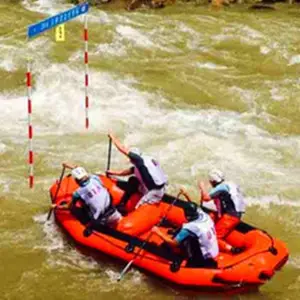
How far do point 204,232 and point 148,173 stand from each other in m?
1.57

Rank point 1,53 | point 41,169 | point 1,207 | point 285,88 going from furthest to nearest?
point 1,53
point 285,88
point 41,169
point 1,207

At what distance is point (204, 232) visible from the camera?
7.57 metres

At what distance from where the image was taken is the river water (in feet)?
27.9

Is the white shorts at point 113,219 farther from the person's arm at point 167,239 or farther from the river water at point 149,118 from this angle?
the person's arm at point 167,239

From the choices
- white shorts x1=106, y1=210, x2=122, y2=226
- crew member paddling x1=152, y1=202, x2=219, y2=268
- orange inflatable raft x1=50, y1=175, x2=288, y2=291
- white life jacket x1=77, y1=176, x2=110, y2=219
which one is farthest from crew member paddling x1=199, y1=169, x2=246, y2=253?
white life jacket x1=77, y1=176, x2=110, y2=219

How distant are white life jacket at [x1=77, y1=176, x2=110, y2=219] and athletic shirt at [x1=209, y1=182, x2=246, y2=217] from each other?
1289 mm

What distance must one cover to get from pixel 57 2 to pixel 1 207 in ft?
41.5

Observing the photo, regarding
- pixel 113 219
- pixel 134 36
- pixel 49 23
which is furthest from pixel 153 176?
pixel 134 36

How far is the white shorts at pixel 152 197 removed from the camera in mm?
8898

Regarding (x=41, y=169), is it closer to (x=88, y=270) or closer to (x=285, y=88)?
(x=88, y=270)

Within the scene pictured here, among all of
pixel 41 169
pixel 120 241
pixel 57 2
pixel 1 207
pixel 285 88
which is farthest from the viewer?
pixel 57 2

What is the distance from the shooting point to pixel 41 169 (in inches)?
433

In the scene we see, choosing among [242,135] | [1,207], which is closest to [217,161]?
[242,135]

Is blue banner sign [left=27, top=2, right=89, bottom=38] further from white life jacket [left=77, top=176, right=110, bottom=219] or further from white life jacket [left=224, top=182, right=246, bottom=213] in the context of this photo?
white life jacket [left=224, top=182, right=246, bottom=213]
